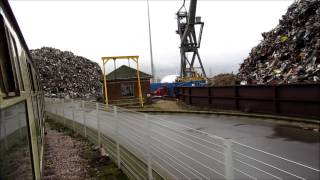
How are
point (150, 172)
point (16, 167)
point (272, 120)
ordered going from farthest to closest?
point (272, 120), point (150, 172), point (16, 167)

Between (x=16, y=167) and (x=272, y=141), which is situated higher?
(x=16, y=167)

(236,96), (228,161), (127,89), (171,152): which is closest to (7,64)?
(228,161)

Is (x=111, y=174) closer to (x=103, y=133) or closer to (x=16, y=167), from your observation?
(x=103, y=133)

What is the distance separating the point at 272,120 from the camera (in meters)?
16.8

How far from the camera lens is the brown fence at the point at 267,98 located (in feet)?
49.7

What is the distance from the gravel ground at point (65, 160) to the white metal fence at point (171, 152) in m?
0.77

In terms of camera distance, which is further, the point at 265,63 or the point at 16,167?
the point at 265,63

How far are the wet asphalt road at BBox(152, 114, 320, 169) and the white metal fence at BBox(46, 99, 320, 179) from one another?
1.31 meters

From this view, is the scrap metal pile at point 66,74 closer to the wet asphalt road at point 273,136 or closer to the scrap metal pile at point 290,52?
the scrap metal pile at point 290,52

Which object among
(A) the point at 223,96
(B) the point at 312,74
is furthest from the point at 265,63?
(B) the point at 312,74

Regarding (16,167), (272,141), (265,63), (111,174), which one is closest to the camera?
(16,167)

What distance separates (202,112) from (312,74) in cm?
593

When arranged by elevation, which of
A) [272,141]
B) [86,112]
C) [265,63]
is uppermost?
[265,63]

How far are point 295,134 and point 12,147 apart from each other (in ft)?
36.5
